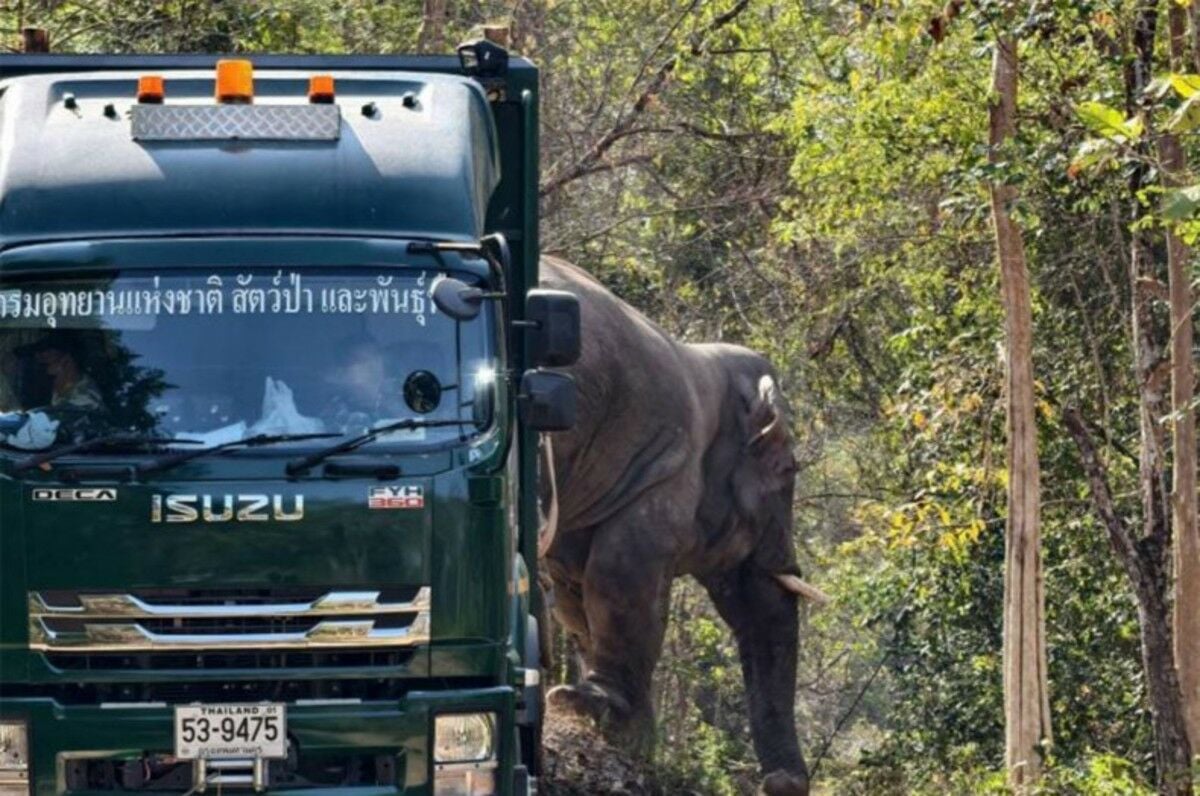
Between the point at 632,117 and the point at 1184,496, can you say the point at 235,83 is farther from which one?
the point at 632,117

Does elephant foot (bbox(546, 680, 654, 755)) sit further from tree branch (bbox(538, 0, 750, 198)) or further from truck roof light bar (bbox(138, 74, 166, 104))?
truck roof light bar (bbox(138, 74, 166, 104))

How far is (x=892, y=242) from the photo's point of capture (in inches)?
655

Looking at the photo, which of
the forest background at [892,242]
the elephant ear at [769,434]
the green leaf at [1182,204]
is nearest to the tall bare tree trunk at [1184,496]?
the forest background at [892,242]

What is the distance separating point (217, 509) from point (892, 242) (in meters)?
9.12

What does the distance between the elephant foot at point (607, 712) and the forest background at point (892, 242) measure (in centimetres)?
19

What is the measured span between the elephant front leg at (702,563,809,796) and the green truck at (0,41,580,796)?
24.0 feet

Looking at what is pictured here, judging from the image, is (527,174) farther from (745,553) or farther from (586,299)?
(745,553)

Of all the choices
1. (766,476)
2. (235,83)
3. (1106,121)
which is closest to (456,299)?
(235,83)

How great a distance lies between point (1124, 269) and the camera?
15453 mm

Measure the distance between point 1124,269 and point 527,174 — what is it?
6.45 metres

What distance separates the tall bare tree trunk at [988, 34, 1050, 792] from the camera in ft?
44.2

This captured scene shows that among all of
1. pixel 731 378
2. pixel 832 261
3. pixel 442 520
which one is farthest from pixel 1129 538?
pixel 442 520

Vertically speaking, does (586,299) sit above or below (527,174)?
below

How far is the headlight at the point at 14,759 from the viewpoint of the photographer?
26.6ft
